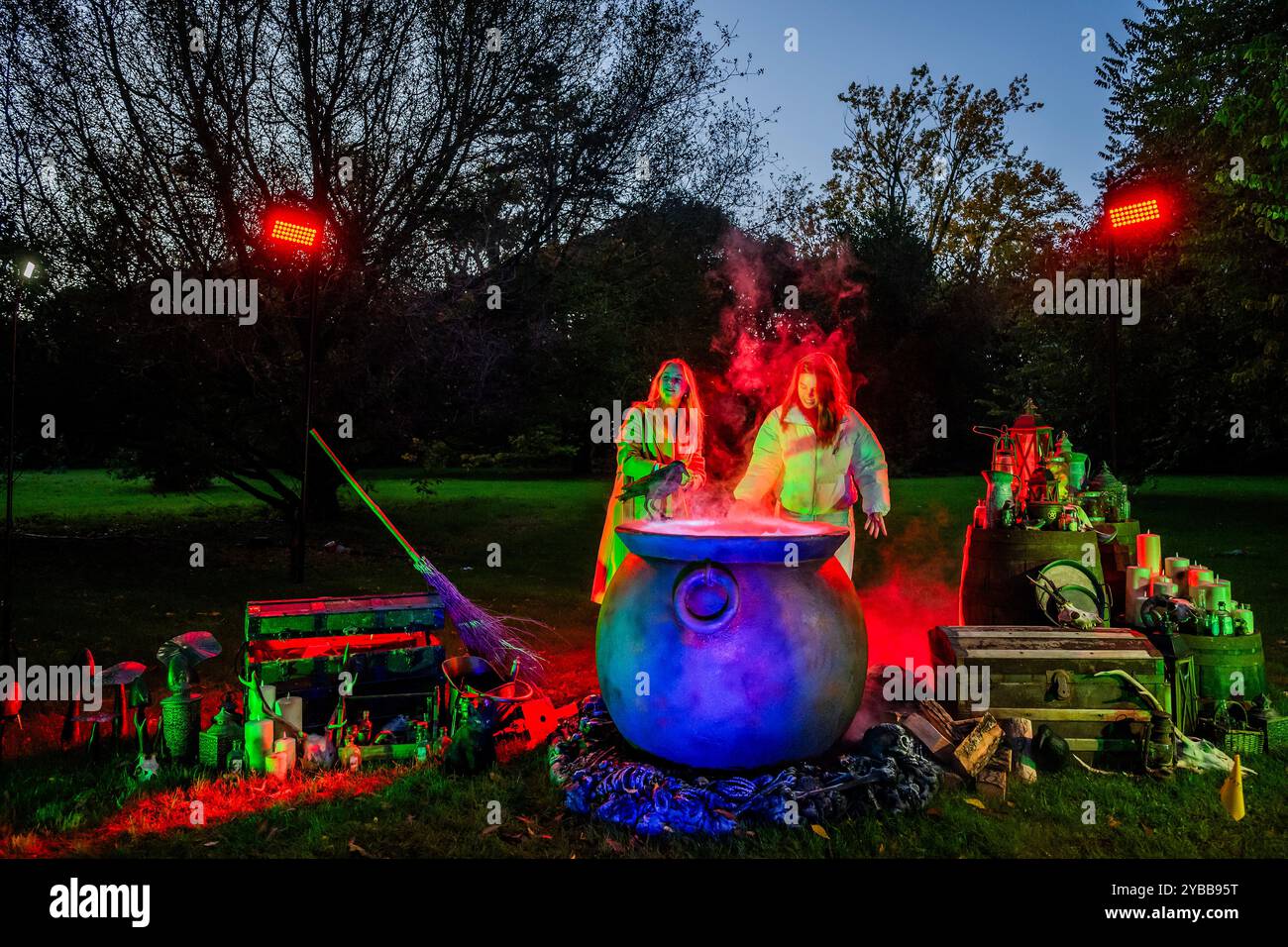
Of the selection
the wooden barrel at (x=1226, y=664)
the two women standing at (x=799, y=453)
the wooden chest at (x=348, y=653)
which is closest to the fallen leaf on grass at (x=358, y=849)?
the wooden chest at (x=348, y=653)

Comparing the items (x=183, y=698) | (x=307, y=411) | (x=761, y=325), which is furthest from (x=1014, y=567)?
(x=761, y=325)

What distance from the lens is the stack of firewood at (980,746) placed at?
4277mm

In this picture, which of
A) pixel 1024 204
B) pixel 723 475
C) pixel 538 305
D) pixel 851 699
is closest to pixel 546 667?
pixel 851 699

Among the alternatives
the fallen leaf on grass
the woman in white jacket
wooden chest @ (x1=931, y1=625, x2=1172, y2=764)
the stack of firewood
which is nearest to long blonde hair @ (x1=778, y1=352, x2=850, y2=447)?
the woman in white jacket

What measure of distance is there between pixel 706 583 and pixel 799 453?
210 cm

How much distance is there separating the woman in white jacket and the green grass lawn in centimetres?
200

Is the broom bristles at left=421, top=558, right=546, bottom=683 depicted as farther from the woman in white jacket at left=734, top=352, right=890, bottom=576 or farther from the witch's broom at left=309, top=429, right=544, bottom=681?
the woman in white jacket at left=734, top=352, right=890, bottom=576

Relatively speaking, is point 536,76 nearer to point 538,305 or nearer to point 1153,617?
point 538,305

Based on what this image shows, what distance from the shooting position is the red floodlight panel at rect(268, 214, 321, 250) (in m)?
7.36

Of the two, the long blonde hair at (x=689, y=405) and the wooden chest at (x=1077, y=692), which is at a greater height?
the long blonde hair at (x=689, y=405)

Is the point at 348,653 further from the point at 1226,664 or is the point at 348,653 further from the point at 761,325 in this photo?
the point at 761,325

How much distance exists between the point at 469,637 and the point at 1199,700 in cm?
467

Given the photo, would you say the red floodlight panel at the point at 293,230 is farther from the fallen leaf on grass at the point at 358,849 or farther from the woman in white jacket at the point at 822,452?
the fallen leaf on grass at the point at 358,849

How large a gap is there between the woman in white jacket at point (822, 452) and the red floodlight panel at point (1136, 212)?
4558 millimetres
